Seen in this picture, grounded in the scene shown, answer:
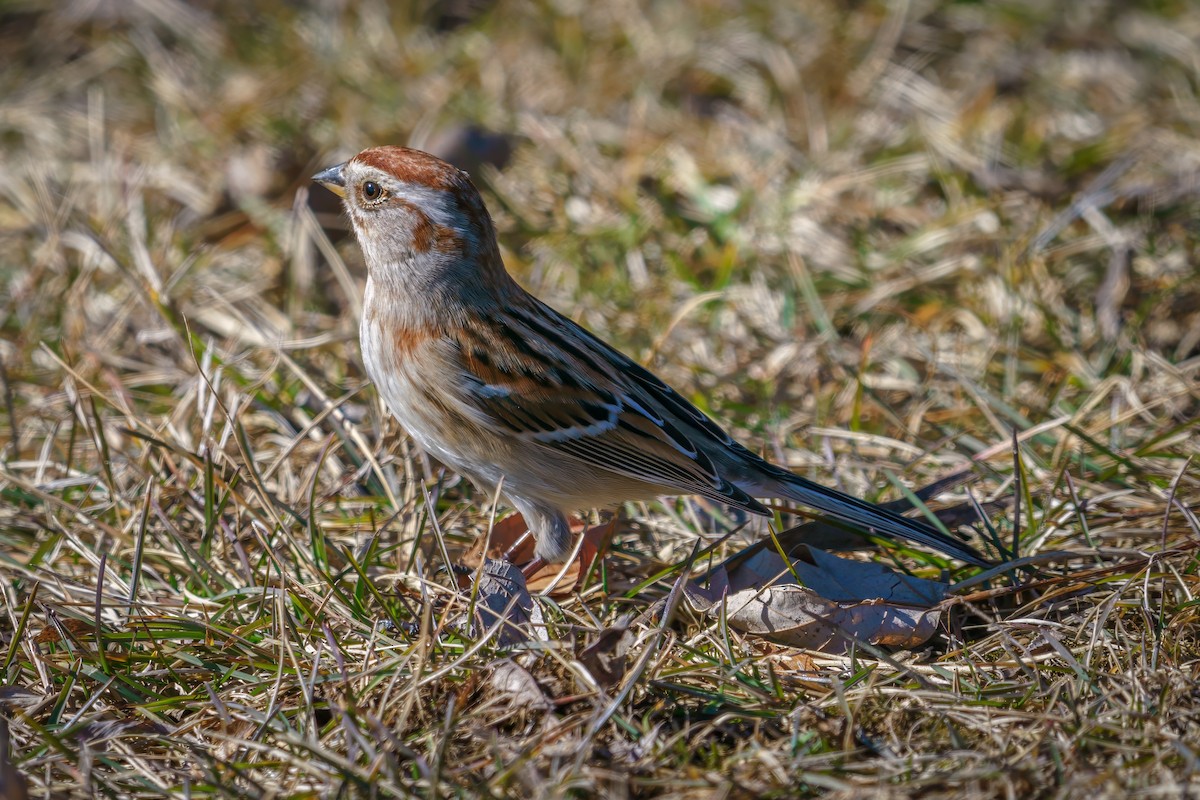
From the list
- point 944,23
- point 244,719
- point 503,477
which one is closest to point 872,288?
point 503,477

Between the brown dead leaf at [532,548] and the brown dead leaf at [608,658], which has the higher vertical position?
the brown dead leaf at [608,658]

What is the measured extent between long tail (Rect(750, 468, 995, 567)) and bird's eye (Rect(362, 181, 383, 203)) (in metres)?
1.53

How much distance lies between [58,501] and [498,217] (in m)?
2.71

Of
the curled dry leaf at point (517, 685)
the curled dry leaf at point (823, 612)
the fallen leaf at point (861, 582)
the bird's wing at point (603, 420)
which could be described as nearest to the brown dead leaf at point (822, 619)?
the curled dry leaf at point (823, 612)

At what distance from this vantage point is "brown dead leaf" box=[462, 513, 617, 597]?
10.9 feet

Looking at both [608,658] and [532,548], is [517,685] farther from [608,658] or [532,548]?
[532,548]

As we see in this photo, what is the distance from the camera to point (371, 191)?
3.59 m

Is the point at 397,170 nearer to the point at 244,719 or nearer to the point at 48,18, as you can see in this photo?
the point at 244,719

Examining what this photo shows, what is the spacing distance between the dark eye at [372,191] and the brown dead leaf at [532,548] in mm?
1104

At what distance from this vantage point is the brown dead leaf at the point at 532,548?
332cm

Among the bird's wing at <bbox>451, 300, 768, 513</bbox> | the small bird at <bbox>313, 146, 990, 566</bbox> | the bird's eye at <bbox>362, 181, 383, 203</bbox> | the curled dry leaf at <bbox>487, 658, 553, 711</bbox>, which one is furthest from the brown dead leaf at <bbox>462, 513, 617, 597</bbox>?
the bird's eye at <bbox>362, 181, 383, 203</bbox>

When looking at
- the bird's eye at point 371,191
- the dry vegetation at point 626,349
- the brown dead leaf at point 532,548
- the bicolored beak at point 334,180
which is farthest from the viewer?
the bicolored beak at point 334,180

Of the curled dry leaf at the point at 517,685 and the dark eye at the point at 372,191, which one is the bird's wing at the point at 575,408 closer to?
the dark eye at the point at 372,191

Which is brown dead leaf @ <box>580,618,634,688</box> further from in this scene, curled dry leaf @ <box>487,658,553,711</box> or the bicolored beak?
the bicolored beak
